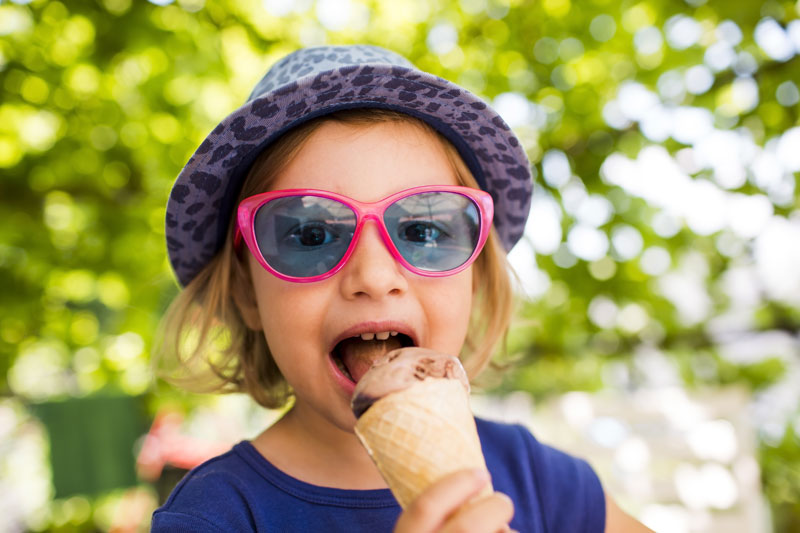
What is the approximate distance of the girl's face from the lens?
134 cm

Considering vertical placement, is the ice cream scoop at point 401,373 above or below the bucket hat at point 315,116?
below

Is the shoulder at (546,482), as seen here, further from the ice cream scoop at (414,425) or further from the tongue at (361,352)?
the ice cream scoop at (414,425)

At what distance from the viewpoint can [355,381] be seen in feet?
4.55

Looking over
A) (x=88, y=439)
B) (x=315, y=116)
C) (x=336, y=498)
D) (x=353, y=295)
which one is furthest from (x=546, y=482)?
(x=88, y=439)

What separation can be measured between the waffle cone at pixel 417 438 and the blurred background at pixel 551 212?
58.5 inches

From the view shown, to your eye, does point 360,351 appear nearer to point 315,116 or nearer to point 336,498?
point 336,498

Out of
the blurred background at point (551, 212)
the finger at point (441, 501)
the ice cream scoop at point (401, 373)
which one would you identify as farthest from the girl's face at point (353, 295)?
the blurred background at point (551, 212)

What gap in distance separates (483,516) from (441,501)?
63mm

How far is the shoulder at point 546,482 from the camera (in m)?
1.68

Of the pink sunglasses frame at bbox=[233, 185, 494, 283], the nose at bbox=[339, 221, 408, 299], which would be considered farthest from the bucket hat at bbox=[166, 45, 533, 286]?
the nose at bbox=[339, 221, 408, 299]

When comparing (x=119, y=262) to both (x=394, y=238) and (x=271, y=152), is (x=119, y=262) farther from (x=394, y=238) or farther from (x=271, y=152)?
(x=394, y=238)

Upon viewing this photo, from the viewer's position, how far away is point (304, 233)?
1373mm

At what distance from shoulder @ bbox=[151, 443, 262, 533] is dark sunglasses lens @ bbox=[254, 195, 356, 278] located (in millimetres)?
503

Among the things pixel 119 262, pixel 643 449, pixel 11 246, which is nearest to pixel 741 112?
pixel 643 449
